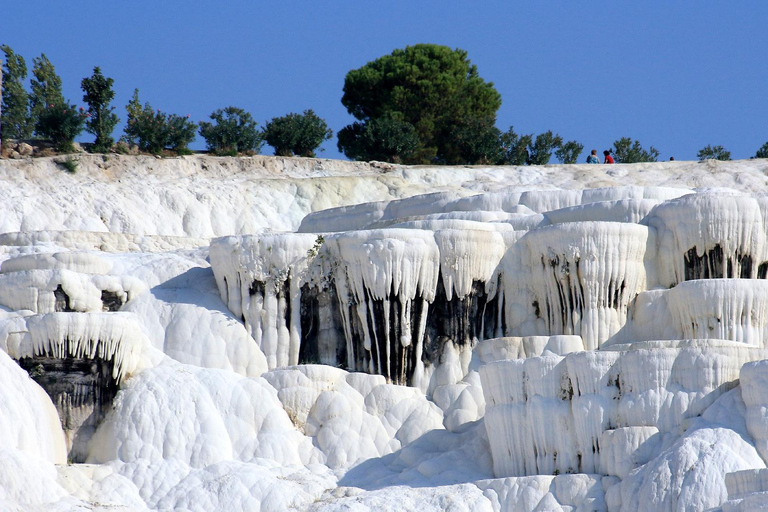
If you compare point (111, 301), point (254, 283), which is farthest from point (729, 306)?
point (111, 301)

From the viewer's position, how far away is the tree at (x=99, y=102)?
41.6 meters

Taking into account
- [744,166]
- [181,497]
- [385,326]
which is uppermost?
[744,166]

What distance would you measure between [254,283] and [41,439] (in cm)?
648

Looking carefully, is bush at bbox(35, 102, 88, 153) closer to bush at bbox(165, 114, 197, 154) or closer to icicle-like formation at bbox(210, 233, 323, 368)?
bush at bbox(165, 114, 197, 154)

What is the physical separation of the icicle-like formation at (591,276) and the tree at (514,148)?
67.0ft

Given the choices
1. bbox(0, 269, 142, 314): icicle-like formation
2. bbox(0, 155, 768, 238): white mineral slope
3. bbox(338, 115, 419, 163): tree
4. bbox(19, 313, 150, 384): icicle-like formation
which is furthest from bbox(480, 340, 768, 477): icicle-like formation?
bbox(338, 115, 419, 163): tree

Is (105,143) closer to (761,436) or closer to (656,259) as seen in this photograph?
(656,259)

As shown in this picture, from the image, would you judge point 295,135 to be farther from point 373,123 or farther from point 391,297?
point 391,297

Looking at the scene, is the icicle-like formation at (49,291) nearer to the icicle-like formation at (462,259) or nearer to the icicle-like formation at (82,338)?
the icicle-like formation at (82,338)

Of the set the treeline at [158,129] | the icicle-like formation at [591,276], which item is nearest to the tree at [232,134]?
the treeline at [158,129]

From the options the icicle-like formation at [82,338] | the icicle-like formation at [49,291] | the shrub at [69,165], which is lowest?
the icicle-like formation at [82,338]

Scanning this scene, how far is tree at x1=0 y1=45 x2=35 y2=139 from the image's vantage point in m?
52.0

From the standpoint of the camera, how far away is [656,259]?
2631 cm

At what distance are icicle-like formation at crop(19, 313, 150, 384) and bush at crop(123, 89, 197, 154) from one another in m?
19.0
